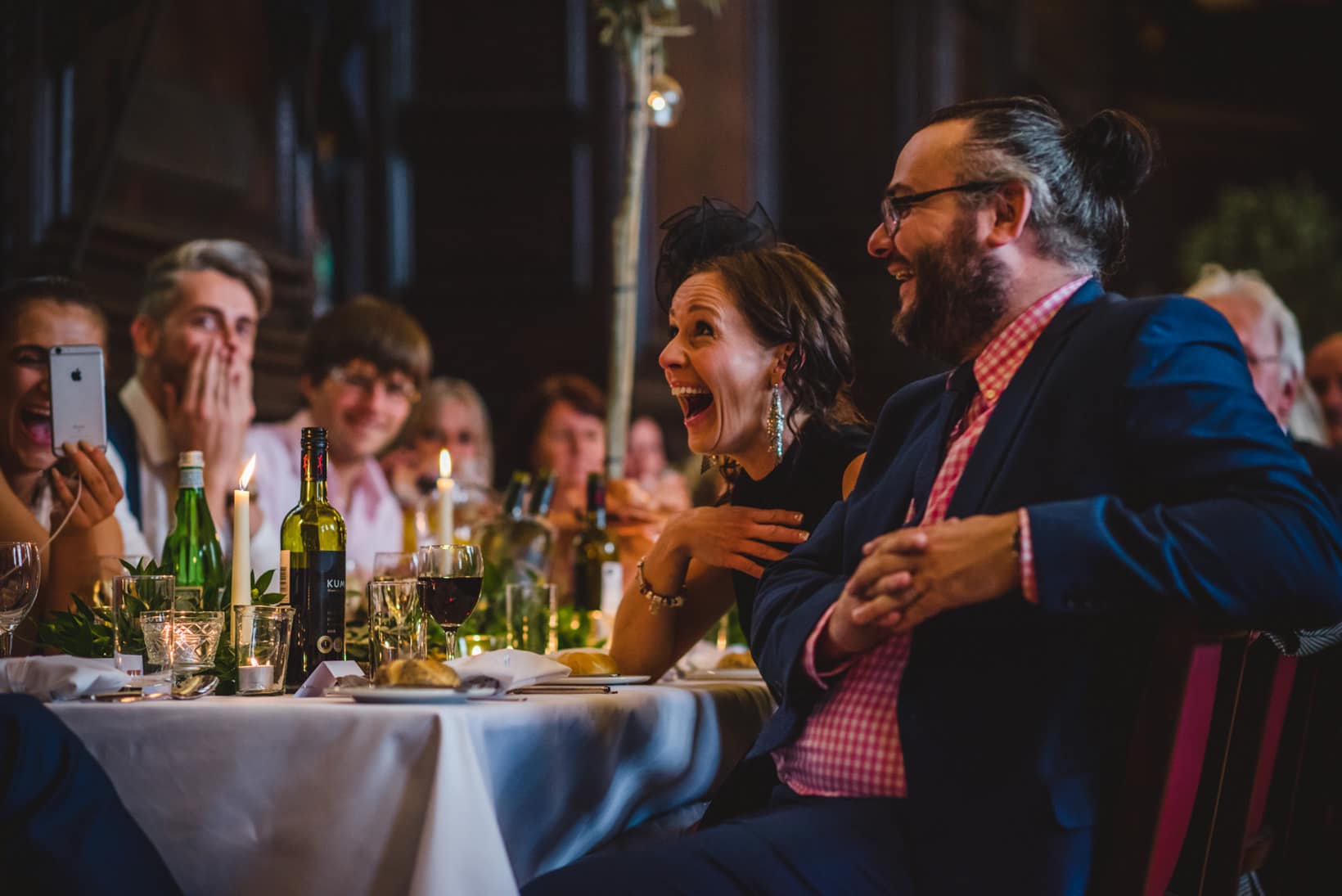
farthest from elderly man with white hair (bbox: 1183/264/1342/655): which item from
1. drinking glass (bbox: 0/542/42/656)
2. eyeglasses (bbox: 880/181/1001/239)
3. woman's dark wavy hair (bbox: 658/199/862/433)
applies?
drinking glass (bbox: 0/542/42/656)

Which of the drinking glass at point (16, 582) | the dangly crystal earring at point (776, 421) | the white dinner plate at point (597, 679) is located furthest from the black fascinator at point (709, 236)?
the drinking glass at point (16, 582)

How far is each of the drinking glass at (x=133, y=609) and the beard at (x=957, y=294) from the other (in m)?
1.00

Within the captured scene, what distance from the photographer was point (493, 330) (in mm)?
5402

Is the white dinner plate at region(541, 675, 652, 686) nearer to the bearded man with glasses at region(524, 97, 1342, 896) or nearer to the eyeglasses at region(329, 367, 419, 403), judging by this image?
the bearded man with glasses at region(524, 97, 1342, 896)

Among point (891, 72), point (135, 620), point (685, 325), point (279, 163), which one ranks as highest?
point (891, 72)

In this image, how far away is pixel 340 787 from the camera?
131cm

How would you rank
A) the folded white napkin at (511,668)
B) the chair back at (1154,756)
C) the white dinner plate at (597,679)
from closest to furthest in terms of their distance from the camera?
1. the chair back at (1154,756)
2. the folded white napkin at (511,668)
3. the white dinner plate at (597,679)

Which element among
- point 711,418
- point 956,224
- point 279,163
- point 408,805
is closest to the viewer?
point 408,805

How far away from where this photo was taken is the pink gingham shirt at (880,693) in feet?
4.66

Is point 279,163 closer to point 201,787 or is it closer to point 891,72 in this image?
point 891,72

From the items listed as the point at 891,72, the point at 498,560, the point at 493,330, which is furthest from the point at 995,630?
the point at 891,72

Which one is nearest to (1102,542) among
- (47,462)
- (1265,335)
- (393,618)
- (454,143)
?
(393,618)

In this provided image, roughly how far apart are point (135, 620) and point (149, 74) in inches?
109

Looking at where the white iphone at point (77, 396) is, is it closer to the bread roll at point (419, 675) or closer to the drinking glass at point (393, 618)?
the drinking glass at point (393, 618)
